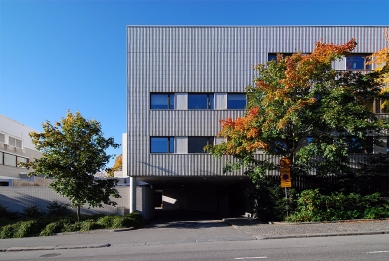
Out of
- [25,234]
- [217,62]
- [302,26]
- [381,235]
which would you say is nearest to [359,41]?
[302,26]

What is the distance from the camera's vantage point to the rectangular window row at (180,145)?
18750 millimetres

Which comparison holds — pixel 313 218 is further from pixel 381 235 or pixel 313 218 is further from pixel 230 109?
pixel 230 109

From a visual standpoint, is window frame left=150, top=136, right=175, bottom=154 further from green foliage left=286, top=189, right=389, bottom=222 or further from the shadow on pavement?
green foliage left=286, top=189, right=389, bottom=222

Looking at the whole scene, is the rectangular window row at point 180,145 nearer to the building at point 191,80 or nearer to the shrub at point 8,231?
the building at point 191,80

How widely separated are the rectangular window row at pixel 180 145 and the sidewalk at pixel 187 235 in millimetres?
4734

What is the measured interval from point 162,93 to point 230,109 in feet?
13.0

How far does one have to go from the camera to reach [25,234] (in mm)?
14523

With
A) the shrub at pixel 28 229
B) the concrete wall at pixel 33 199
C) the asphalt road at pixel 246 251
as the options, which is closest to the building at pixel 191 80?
the concrete wall at pixel 33 199

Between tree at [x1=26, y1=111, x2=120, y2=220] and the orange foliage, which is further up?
the orange foliage

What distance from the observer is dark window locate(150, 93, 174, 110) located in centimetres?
1908

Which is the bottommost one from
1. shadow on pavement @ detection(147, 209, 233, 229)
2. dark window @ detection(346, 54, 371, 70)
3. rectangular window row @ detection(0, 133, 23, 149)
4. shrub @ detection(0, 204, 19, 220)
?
shadow on pavement @ detection(147, 209, 233, 229)

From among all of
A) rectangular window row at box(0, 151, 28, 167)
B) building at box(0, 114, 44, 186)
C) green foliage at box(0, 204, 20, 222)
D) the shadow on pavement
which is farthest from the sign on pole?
rectangular window row at box(0, 151, 28, 167)

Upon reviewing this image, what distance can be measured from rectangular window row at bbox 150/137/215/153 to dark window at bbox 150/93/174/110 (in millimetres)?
1837

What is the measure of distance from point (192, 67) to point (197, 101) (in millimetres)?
1949
